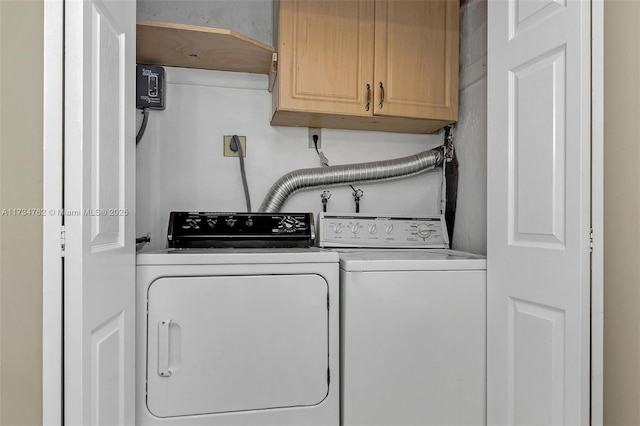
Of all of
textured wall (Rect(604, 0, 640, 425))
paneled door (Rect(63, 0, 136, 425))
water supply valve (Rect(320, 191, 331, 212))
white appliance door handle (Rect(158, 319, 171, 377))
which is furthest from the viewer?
water supply valve (Rect(320, 191, 331, 212))

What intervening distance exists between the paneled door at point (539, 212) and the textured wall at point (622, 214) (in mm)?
107

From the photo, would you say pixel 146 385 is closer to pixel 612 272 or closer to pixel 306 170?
pixel 306 170

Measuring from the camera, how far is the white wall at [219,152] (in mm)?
2230

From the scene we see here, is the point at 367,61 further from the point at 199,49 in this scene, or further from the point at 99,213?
the point at 99,213

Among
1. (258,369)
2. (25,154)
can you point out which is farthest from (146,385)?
(25,154)

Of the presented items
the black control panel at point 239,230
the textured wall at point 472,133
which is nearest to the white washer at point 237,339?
the black control panel at point 239,230

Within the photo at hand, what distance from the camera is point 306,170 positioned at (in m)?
2.34

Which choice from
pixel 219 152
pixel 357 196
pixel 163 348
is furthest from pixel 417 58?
pixel 163 348

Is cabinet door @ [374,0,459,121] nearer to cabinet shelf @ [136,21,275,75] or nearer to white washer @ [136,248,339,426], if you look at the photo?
cabinet shelf @ [136,21,275,75]

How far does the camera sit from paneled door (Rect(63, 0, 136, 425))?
0.97 meters

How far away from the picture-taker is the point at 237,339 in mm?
1582

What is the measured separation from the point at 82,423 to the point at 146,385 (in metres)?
0.55

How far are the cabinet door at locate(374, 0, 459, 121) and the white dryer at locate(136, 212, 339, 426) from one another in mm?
977

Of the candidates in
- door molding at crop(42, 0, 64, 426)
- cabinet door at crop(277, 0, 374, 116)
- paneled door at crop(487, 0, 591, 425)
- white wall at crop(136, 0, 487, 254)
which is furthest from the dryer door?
cabinet door at crop(277, 0, 374, 116)
